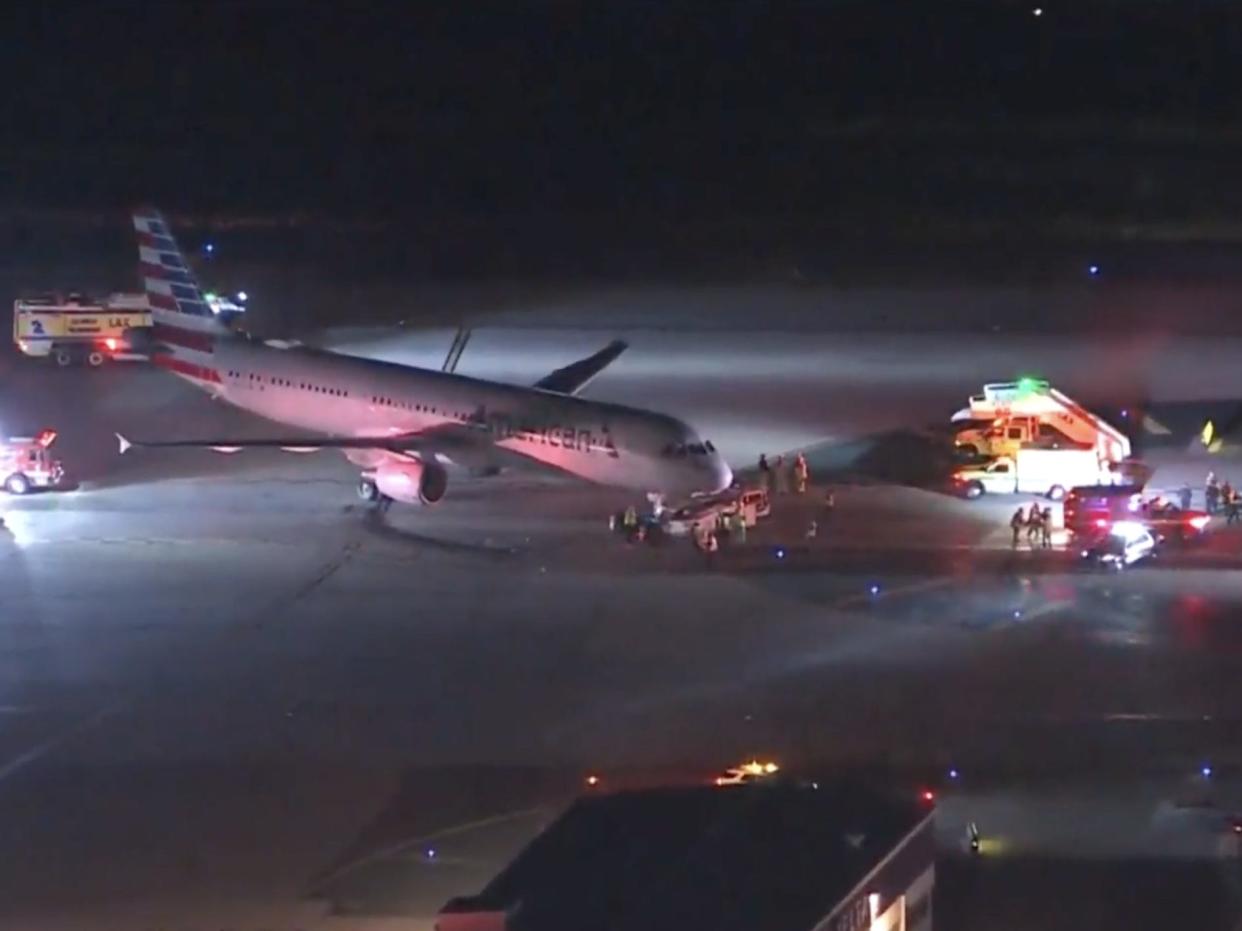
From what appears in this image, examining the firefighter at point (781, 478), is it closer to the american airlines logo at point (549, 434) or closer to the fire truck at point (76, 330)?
the american airlines logo at point (549, 434)

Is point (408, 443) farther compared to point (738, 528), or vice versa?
point (408, 443)

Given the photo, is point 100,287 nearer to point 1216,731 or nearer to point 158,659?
point 158,659

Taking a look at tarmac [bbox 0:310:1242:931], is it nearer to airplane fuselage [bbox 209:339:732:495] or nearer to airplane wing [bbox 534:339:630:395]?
airplane fuselage [bbox 209:339:732:495]

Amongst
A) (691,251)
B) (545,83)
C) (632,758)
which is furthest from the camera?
(545,83)

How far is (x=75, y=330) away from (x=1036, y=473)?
32445 millimetres

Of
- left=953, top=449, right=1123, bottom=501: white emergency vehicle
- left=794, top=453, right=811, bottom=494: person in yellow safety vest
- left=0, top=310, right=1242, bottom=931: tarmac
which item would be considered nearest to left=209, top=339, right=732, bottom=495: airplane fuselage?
left=0, top=310, right=1242, bottom=931: tarmac

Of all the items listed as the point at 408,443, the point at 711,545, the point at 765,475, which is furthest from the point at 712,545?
the point at 408,443

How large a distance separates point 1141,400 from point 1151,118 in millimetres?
63709

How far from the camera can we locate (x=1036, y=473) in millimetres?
42594

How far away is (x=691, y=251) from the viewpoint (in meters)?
95.8

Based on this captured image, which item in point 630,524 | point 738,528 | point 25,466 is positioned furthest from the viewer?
point 25,466

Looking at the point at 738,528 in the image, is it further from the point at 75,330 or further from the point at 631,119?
the point at 631,119

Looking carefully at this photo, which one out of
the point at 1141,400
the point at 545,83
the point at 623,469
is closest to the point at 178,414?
the point at 623,469

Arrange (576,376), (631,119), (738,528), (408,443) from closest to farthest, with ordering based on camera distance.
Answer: (738,528) → (408,443) → (576,376) → (631,119)
